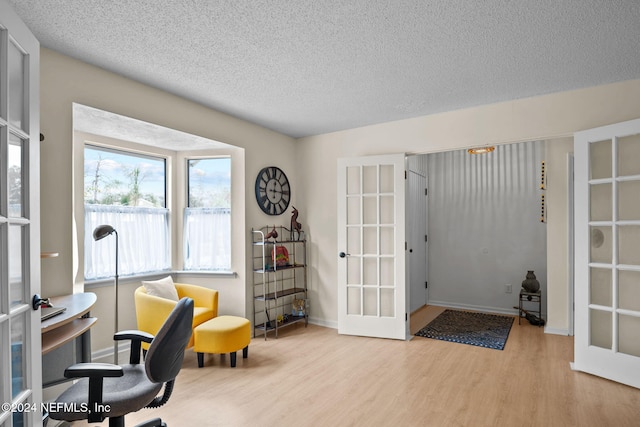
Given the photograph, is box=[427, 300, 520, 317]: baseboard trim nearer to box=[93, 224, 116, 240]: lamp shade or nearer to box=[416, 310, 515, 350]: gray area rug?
box=[416, 310, 515, 350]: gray area rug

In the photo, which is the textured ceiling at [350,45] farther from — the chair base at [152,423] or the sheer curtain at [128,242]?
the chair base at [152,423]

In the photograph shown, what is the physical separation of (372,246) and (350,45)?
250 cm

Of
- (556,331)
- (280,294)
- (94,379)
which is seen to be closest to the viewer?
(94,379)

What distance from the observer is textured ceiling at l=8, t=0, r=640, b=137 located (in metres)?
2.06

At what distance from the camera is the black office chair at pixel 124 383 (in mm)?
1716

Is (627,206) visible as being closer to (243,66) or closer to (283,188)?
(243,66)

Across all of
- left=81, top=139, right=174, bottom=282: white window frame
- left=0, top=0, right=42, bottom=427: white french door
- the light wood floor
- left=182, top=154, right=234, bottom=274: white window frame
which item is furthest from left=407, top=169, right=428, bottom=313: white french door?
left=0, top=0, right=42, bottom=427: white french door

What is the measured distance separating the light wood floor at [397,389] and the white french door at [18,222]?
50.9 inches

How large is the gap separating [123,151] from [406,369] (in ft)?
12.2

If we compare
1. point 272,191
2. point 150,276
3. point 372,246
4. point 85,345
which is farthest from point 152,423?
point 272,191

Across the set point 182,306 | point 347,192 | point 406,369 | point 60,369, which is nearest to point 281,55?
point 182,306

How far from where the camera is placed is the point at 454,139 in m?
3.97

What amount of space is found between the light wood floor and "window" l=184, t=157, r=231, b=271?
3.66ft

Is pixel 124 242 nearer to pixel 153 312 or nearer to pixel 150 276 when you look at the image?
pixel 150 276
